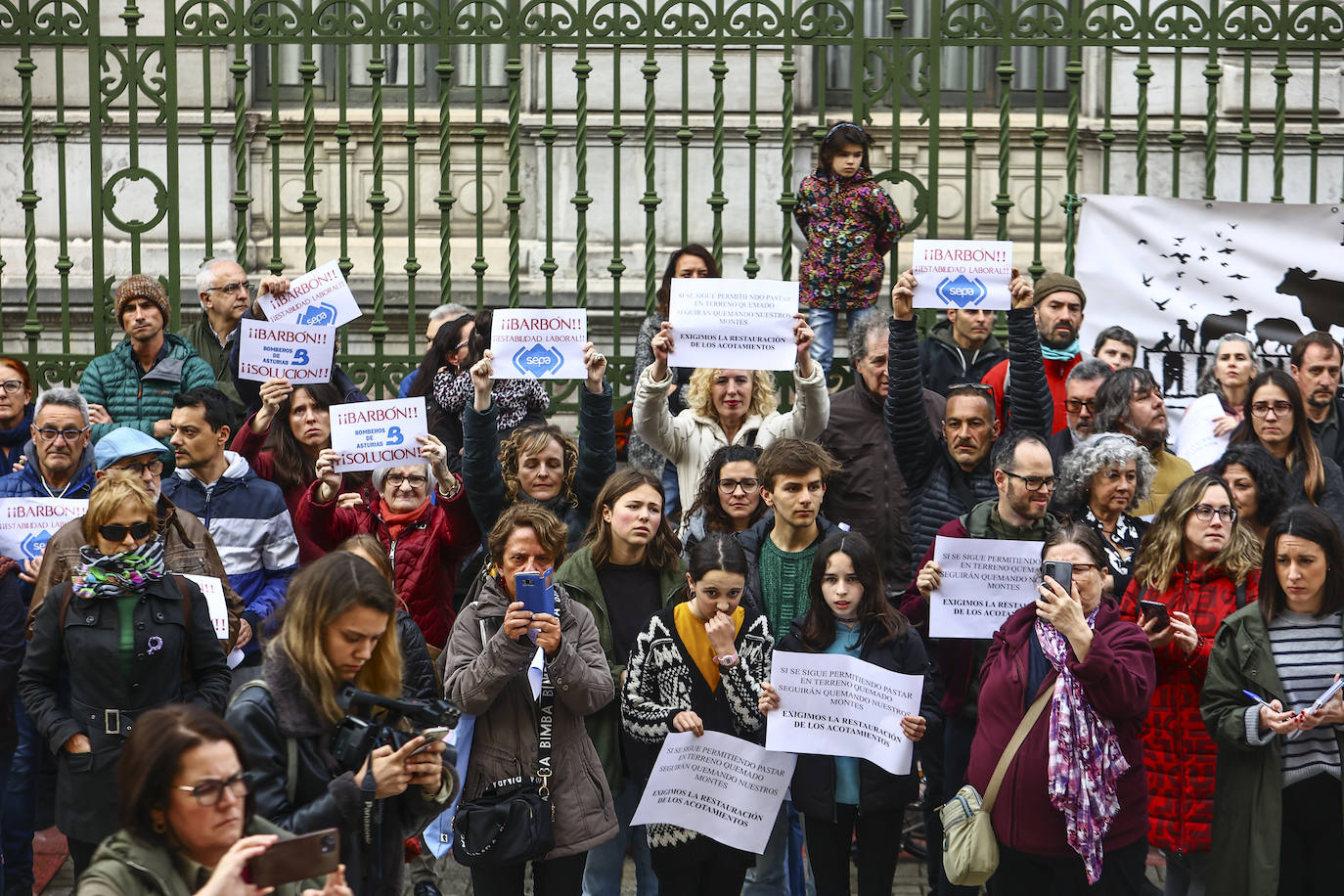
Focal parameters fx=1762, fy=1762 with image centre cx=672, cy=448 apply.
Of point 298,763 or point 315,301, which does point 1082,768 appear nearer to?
point 298,763

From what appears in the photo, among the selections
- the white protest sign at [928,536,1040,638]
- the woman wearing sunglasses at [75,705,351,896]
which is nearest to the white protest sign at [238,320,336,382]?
the white protest sign at [928,536,1040,638]

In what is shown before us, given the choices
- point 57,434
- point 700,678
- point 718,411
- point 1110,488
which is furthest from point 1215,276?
point 57,434

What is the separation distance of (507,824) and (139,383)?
3478 mm

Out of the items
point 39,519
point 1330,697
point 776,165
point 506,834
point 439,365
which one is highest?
point 776,165

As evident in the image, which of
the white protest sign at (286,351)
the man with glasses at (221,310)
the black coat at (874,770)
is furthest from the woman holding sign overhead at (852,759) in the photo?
the man with glasses at (221,310)

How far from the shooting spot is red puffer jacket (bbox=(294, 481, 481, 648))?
23.4 ft

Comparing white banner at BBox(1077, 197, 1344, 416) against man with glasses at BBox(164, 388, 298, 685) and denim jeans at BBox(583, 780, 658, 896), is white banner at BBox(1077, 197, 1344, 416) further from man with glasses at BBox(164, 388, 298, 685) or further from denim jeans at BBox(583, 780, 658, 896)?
man with glasses at BBox(164, 388, 298, 685)

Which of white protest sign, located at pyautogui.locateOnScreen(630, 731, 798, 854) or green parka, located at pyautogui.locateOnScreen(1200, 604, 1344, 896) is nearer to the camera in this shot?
green parka, located at pyautogui.locateOnScreen(1200, 604, 1344, 896)

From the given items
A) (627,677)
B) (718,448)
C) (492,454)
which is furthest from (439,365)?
(627,677)

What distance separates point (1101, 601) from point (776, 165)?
6173mm

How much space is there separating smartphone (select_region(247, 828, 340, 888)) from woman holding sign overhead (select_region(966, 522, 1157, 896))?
2850 mm

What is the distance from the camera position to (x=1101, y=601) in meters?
5.99

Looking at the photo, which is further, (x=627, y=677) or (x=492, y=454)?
(x=492, y=454)

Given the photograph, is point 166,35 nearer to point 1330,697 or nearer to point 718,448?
point 718,448
